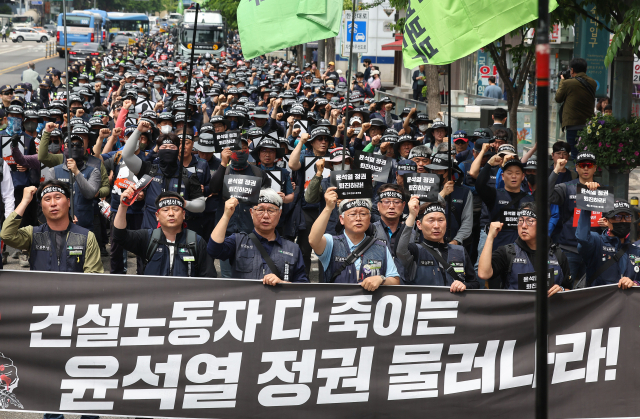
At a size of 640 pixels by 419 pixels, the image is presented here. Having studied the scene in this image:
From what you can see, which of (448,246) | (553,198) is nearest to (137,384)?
(448,246)

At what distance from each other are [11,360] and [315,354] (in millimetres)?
2002

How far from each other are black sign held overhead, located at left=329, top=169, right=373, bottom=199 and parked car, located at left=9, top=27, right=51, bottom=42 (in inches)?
3487

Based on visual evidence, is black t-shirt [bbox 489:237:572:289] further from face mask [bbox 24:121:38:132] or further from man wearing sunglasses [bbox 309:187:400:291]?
face mask [bbox 24:121:38:132]

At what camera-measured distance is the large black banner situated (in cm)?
519

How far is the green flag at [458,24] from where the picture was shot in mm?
6293

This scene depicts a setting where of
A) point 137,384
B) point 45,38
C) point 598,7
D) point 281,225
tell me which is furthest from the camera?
point 45,38

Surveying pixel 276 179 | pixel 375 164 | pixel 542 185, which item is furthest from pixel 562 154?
pixel 542 185

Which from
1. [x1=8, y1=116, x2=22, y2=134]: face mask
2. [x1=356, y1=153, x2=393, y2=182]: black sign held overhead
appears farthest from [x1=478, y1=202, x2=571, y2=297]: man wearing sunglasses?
[x1=8, y1=116, x2=22, y2=134]: face mask

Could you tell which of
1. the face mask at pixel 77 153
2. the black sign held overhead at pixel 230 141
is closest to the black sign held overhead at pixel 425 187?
the black sign held overhead at pixel 230 141

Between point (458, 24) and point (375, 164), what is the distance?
2013 mm

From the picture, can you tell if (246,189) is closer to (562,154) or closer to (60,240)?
(60,240)

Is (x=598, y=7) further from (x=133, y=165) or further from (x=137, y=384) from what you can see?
(x=137, y=384)

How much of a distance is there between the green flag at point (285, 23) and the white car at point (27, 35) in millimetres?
86602

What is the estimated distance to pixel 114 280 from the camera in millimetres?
5328
